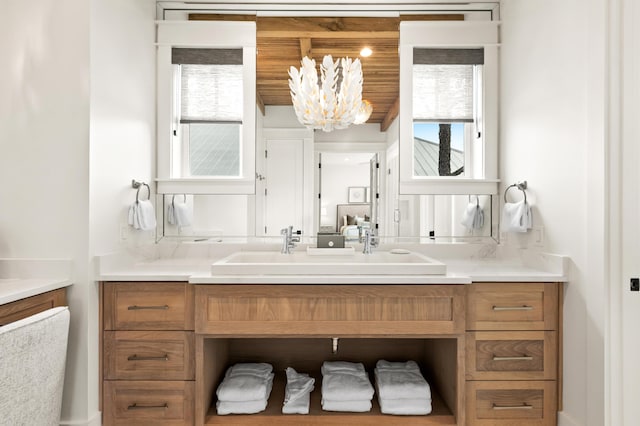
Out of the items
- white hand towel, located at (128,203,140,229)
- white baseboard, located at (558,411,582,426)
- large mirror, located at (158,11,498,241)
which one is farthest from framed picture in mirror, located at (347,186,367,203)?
white baseboard, located at (558,411,582,426)

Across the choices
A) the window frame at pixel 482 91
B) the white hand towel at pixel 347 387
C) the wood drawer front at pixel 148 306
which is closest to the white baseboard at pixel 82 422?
the wood drawer front at pixel 148 306

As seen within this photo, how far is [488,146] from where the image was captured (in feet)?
8.36

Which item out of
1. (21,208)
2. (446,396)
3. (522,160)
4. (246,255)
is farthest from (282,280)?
(522,160)

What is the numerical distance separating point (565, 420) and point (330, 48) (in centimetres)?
223

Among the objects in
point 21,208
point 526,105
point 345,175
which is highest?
point 526,105

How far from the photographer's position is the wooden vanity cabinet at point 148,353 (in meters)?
1.93

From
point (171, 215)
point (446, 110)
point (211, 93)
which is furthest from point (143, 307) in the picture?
point (446, 110)

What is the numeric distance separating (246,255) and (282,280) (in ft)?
1.88

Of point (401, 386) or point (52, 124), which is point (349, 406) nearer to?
point (401, 386)

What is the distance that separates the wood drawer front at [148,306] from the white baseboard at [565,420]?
1.70 metres

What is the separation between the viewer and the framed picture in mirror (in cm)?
248

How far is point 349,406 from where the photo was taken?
2047 mm

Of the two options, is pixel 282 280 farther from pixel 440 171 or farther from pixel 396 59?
pixel 396 59

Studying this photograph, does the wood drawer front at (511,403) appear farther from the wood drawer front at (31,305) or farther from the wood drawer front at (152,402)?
the wood drawer front at (31,305)
